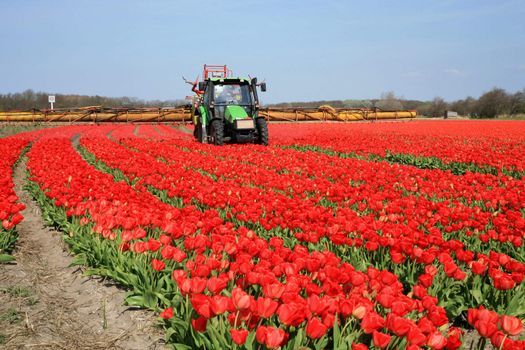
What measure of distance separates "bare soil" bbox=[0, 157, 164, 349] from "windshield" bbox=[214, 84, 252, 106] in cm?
1194

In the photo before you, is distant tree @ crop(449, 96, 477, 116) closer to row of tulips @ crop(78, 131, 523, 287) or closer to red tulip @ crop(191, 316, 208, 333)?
row of tulips @ crop(78, 131, 523, 287)

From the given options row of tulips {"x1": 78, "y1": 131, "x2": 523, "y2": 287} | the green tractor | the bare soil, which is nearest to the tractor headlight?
the green tractor

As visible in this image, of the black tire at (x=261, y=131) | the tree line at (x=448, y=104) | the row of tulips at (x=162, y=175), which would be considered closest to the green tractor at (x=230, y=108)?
the black tire at (x=261, y=131)

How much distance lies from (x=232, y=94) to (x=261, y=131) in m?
1.91

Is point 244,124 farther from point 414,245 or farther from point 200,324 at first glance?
point 200,324

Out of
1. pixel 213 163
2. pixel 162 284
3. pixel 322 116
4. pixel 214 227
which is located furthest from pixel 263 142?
pixel 322 116

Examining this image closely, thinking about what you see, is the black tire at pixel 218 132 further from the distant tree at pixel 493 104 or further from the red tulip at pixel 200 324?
the distant tree at pixel 493 104

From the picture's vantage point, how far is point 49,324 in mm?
3695

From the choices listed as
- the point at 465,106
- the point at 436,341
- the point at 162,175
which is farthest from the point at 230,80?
the point at 465,106

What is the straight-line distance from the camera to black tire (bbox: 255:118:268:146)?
1617cm

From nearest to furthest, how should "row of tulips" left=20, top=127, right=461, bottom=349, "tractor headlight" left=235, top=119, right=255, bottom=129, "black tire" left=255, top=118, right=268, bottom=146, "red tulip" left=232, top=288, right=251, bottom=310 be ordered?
"row of tulips" left=20, top=127, right=461, bottom=349
"red tulip" left=232, top=288, right=251, bottom=310
"tractor headlight" left=235, top=119, right=255, bottom=129
"black tire" left=255, top=118, right=268, bottom=146

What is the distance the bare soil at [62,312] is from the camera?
3.42 metres

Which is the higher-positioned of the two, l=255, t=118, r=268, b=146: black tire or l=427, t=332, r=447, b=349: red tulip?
l=255, t=118, r=268, b=146: black tire

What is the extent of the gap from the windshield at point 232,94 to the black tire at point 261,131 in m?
0.83
